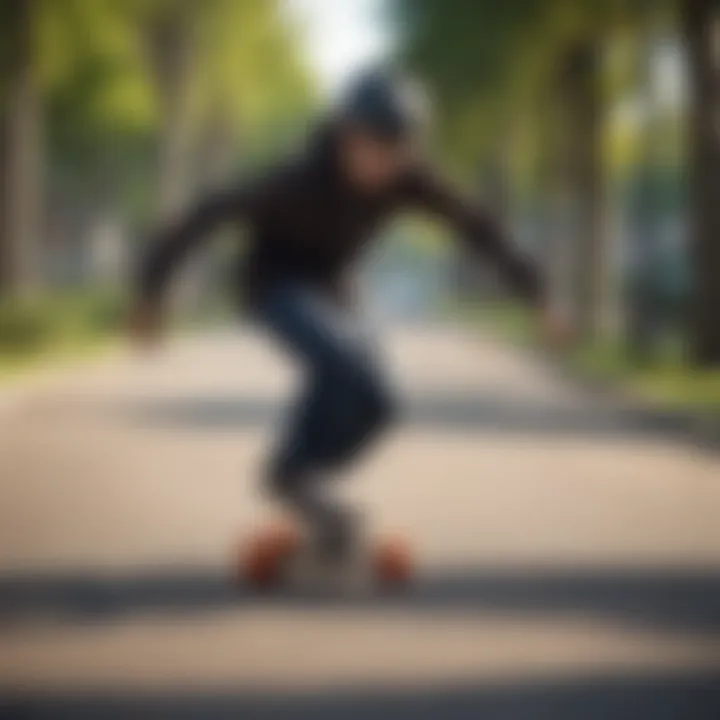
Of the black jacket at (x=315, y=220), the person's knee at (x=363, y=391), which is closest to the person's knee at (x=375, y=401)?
the person's knee at (x=363, y=391)

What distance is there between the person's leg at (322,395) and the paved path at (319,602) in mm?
31

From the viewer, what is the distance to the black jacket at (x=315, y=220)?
1761 millimetres

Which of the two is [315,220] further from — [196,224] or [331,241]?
[196,224]

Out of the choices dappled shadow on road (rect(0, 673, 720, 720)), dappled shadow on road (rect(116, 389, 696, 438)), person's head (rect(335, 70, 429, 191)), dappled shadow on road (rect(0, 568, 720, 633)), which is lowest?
dappled shadow on road (rect(0, 673, 720, 720))

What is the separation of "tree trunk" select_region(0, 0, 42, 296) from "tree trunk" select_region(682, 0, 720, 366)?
623 millimetres

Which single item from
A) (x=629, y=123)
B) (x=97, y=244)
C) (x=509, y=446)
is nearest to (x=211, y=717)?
(x=97, y=244)

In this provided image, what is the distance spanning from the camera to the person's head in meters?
1.74

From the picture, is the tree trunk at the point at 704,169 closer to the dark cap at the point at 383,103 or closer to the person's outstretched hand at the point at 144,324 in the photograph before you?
the dark cap at the point at 383,103

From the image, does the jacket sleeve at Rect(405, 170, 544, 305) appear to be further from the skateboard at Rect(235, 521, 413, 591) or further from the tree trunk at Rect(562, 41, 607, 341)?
the skateboard at Rect(235, 521, 413, 591)

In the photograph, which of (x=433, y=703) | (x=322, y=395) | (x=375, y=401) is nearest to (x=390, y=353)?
(x=375, y=401)

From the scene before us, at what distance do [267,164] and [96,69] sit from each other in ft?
1.00

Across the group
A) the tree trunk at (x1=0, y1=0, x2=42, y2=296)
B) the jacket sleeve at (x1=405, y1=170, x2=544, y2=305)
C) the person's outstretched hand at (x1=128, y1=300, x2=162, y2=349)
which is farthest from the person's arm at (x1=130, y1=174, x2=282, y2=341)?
the tree trunk at (x1=0, y1=0, x2=42, y2=296)

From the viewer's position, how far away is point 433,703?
73.0 inches

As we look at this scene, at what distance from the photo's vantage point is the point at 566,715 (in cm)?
181
